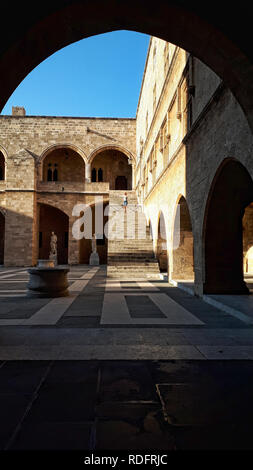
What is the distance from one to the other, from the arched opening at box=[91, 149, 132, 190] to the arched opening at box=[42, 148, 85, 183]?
160 centimetres

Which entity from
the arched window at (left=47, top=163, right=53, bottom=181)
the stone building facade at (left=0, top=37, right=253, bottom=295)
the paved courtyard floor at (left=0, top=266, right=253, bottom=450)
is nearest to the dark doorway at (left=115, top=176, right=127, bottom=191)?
the stone building facade at (left=0, top=37, right=253, bottom=295)

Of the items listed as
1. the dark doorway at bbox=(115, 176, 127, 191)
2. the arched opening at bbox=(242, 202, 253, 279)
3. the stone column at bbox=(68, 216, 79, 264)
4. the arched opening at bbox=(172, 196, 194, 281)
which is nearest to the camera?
the arched opening at bbox=(172, 196, 194, 281)

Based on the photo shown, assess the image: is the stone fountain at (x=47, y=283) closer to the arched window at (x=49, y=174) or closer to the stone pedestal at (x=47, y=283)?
the stone pedestal at (x=47, y=283)

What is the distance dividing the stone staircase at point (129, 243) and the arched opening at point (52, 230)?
20.0 feet

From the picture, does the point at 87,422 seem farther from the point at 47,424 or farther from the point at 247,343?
the point at 247,343

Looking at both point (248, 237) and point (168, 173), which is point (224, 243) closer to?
point (168, 173)

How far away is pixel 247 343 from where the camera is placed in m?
3.56

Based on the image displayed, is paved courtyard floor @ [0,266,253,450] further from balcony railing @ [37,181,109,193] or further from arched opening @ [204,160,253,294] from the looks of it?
balcony railing @ [37,181,109,193]

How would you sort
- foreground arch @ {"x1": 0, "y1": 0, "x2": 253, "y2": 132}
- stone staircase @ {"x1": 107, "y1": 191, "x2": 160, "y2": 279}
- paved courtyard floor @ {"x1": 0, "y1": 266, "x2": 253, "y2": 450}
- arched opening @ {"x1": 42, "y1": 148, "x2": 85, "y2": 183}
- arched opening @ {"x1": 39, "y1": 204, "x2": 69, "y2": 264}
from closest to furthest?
paved courtyard floor @ {"x1": 0, "y1": 266, "x2": 253, "y2": 450} < foreground arch @ {"x1": 0, "y1": 0, "x2": 253, "y2": 132} < stone staircase @ {"x1": 107, "y1": 191, "x2": 160, "y2": 279} < arched opening @ {"x1": 39, "y1": 204, "x2": 69, "y2": 264} < arched opening @ {"x1": 42, "y1": 148, "x2": 85, "y2": 183}

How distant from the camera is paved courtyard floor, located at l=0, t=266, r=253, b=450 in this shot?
1.71 meters

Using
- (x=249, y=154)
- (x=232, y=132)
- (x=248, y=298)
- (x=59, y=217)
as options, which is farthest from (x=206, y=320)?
(x=59, y=217)

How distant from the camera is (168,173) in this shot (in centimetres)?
1124

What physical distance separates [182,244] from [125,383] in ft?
26.9

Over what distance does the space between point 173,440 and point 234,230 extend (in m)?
6.11
